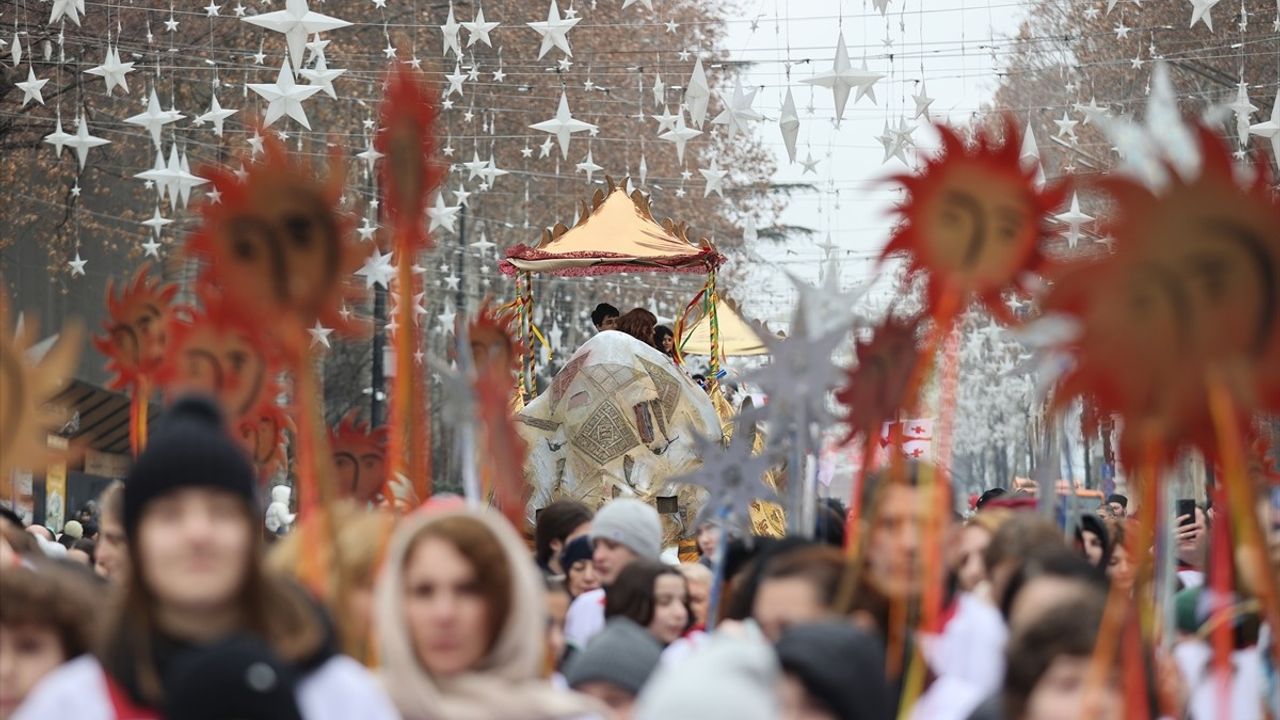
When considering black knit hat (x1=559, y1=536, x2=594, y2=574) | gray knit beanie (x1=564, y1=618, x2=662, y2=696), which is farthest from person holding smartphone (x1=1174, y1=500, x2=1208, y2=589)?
gray knit beanie (x1=564, y1=618, x2=662, y2=696)

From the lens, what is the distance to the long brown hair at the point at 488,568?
468cm

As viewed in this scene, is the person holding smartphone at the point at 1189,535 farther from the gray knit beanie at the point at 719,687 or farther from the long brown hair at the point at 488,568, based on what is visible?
the gray knit beanie at the point at 719,687

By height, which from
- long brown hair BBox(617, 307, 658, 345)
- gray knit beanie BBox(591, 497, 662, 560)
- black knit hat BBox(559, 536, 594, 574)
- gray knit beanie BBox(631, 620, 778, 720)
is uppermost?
long brown hair BBox(617, 307, 658, 345)

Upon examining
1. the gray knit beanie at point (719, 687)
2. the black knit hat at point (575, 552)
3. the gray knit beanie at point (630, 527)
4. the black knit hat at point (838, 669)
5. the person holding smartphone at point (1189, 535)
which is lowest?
the person holding smartphone at point (1189, 535)

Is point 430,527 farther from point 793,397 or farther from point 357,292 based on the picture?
point 793,397

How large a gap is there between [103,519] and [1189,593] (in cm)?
354

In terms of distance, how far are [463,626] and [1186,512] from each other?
8.63 m

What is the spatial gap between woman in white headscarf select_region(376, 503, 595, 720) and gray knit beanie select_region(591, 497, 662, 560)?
12.5 feet

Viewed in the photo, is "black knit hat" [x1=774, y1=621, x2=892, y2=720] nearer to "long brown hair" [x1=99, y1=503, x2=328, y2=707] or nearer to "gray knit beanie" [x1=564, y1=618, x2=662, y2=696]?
"long brown hair" [x1=99, y1=503, x2=328, y2=707]

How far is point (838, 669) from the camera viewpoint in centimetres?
427

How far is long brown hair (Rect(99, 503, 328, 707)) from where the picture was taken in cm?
431

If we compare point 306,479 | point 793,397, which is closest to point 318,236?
point 306,479

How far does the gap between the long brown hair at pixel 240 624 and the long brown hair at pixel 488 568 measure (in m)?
0.30

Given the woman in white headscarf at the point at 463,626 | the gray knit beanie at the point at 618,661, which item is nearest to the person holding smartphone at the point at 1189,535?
the gray knit beanie at the point at 618,661
